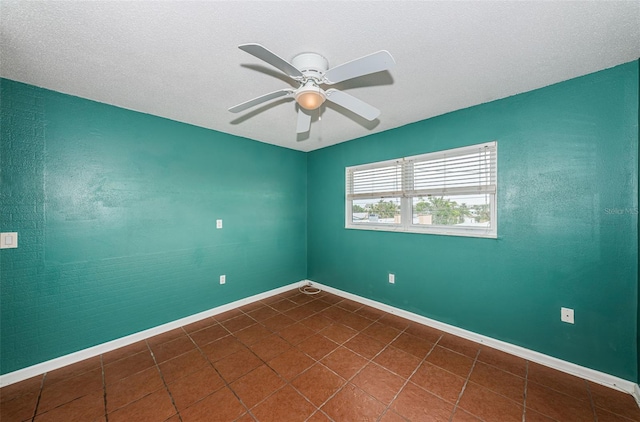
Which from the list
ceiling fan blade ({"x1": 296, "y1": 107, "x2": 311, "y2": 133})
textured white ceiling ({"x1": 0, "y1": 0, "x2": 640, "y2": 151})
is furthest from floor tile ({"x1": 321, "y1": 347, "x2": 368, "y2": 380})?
textured white ceiling ({"x1": 0, "y1": 0, "x2": 640, "y2": 151})

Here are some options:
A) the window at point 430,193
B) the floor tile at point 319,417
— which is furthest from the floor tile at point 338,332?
the window at point 430,193

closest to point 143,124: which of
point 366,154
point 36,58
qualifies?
point 36,58

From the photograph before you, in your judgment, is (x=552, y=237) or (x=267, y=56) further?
(x=552, y=237)

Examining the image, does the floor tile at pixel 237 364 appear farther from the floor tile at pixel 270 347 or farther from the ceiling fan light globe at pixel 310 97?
the ceiling fan light globe at pixel 310 97

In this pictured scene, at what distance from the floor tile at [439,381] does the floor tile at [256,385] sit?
44.7 inches

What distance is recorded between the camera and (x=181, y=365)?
211cm

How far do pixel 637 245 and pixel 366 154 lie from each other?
263 cm

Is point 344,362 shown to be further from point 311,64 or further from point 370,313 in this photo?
point 311,64

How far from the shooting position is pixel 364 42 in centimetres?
151

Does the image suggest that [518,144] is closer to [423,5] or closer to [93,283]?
[423,5]

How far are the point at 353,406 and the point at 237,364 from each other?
3.56 ft

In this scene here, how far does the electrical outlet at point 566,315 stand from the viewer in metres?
1.97

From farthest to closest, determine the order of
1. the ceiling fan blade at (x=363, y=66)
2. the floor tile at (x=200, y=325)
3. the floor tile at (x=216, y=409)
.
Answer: the floor tile at (x=200, y=325) → the floor tile at (x=216, y=409) → the ceiling fan blade at (x=363, y=66)

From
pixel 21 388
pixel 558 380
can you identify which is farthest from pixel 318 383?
pixel 21 388
